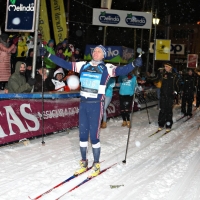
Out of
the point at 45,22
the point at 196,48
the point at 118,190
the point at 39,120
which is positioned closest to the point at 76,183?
the point at 118,190

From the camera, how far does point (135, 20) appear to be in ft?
62.3

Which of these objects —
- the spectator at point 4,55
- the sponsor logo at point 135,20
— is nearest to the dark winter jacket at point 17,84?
the spectator at point 4,55

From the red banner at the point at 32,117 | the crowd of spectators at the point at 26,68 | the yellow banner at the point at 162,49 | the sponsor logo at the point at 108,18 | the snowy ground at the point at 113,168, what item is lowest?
the snowy ground at the point at 113,168

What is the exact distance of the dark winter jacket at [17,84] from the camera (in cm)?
804

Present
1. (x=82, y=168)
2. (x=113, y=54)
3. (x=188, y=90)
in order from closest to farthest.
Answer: (x=82, y=168), (x=188, y=90), (x=113, y=54)

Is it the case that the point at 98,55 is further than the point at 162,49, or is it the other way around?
the point at 162,49

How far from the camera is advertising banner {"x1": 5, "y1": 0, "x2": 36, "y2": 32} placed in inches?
303

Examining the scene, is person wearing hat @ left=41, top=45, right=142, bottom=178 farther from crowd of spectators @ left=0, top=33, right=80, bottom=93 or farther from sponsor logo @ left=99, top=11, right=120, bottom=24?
sponsor logo @ left=99, top=11, right=120, bottom=24

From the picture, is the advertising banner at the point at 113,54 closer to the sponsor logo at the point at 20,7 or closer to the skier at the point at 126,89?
the skier at the point at 126,89

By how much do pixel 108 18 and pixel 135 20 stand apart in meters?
1.91

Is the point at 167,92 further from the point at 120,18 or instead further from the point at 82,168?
the point at 120,18

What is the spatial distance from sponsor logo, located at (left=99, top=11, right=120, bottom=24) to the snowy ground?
31.4 feet

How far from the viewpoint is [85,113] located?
5.86 metres

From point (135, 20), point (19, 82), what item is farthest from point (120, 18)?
point (19, 82)
